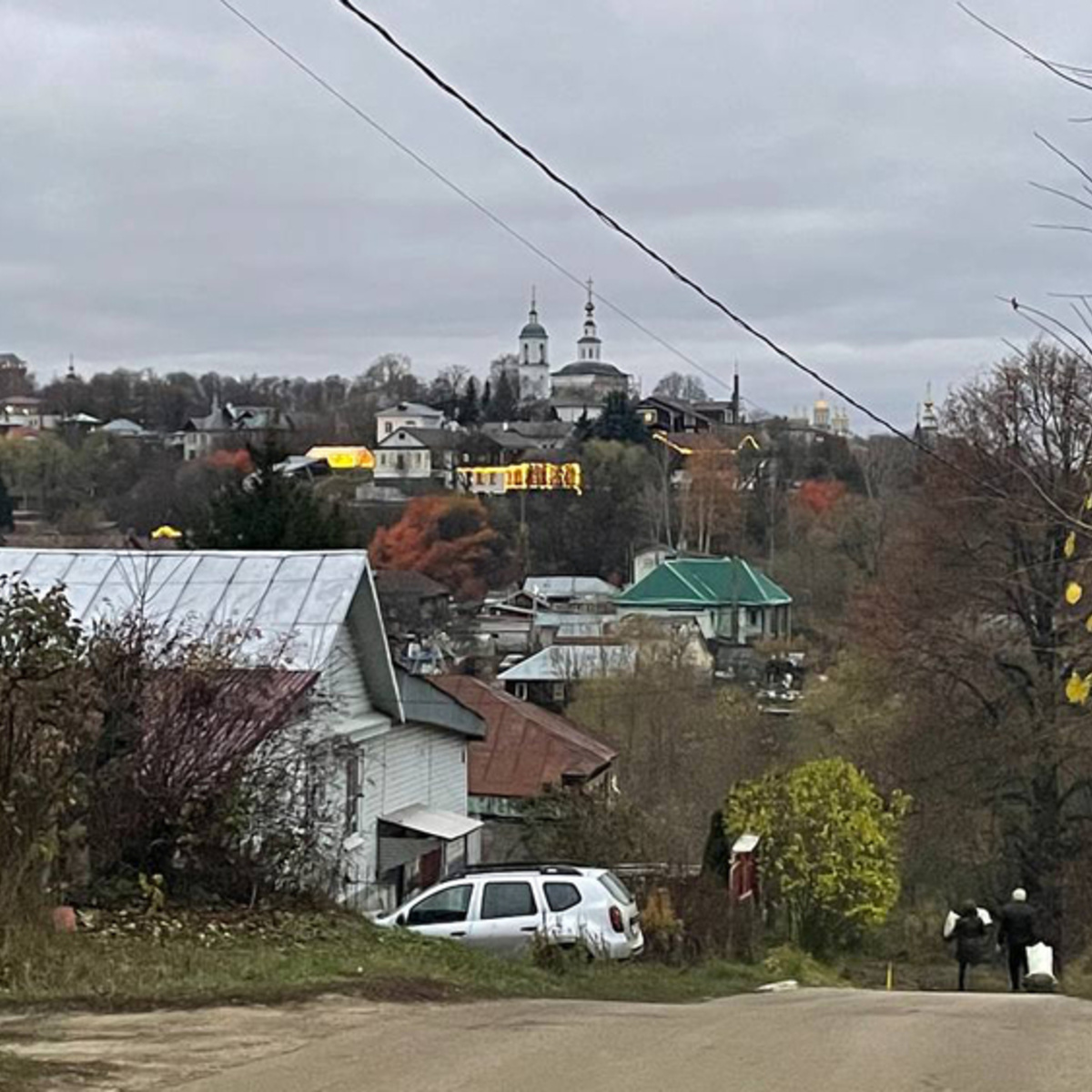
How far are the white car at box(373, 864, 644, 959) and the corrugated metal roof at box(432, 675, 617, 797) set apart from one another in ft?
44.3

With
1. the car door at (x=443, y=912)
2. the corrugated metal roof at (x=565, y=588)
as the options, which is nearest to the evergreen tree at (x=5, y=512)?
the corrugated metal roof at (x=565, y=588)

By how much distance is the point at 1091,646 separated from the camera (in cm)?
2819

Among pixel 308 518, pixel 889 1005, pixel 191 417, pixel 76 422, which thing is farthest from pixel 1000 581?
pixel 191 417

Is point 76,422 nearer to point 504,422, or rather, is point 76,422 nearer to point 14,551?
point 504,422

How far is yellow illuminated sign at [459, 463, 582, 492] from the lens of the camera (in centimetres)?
9275

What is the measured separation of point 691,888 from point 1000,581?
1142 centimetres

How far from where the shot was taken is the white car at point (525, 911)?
717 inches

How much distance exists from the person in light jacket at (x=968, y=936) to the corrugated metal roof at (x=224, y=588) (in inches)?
333

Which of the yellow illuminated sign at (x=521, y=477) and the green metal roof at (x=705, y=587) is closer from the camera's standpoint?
the green metal roof at (x=705, y=587)

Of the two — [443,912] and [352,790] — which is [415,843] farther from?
[443,912]

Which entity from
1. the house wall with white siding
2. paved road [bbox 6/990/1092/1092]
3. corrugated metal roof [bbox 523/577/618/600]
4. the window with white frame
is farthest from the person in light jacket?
corrugated metal roof [bbox 523/577/618/600]

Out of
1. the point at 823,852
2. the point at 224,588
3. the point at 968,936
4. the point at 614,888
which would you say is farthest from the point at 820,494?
the point at 614,888

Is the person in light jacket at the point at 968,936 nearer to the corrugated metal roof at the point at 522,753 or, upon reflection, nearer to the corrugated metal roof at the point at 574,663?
the corrugated metal roof at the point at 522,753

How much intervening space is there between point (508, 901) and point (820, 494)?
205 ft
